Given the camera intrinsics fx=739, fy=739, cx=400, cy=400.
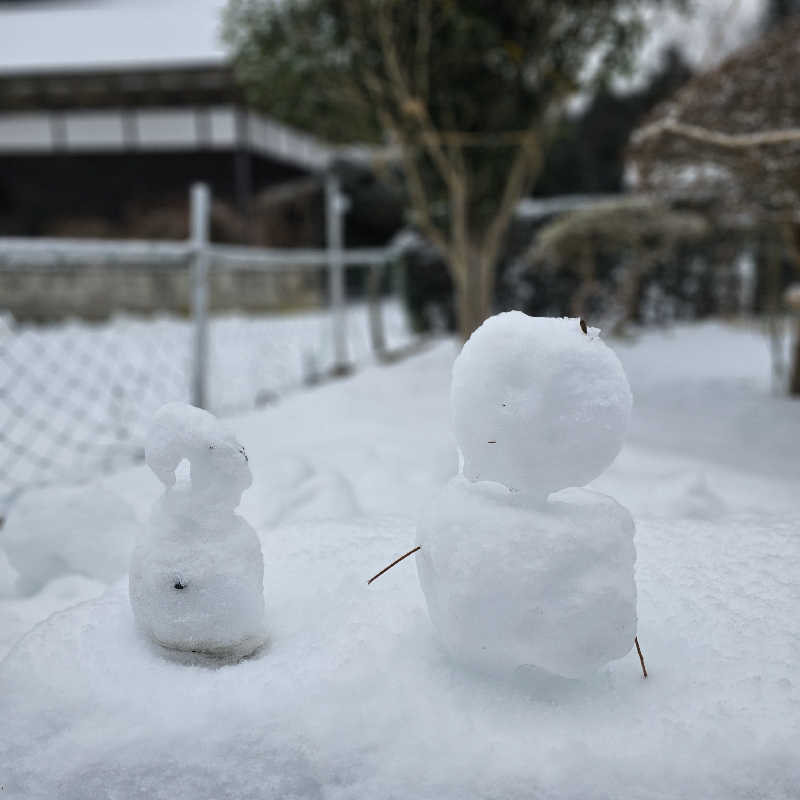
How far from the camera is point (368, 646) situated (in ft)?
4.61

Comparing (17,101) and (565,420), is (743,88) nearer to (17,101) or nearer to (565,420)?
Answer: (565,420)

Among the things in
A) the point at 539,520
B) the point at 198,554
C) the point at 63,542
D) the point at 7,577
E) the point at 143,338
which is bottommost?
the point at 143,338

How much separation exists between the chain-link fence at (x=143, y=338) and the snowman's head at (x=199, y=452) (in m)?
1.28

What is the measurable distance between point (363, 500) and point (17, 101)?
467 inches

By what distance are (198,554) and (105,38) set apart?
1306 centimetres

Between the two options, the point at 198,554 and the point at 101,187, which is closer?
the point at 198,554

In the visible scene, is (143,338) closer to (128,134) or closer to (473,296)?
(473,296)

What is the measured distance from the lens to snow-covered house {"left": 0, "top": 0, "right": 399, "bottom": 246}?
11.2 metres

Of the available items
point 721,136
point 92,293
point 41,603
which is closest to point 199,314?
point 41,603

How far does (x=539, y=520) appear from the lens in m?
1.23

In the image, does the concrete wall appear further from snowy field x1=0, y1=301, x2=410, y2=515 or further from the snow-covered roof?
the snow-covered roof

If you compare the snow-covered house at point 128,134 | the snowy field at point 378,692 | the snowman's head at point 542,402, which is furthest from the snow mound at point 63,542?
the snow-covered house at point 128,134

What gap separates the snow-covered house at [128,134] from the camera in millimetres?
11195

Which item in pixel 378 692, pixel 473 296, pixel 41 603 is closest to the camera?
pixel 378 692
